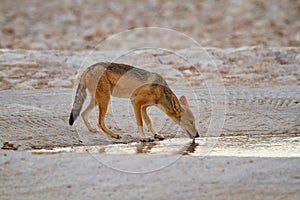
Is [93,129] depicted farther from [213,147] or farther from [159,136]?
[213,147]

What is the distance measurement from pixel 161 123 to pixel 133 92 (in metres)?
0.95

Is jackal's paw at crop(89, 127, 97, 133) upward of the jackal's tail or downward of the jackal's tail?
downward

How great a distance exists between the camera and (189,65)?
12.4 m

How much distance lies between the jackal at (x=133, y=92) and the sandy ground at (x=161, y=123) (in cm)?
28

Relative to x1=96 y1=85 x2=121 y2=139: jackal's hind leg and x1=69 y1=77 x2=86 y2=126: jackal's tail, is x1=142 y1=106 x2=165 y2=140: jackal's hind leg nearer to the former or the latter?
x1=96 y1=85 x2=121 y2=139: jackal's hind leg

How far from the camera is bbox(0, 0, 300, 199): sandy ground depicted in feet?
17.2

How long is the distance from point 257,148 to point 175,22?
15.7 m

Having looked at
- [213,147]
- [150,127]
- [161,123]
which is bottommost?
[213,147]

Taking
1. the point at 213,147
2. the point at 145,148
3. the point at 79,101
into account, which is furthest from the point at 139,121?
the point at 213,147

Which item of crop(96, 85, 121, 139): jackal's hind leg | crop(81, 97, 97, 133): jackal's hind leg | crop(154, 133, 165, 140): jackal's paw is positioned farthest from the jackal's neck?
crop(81, 97, 97, 133): jackal's hind leg

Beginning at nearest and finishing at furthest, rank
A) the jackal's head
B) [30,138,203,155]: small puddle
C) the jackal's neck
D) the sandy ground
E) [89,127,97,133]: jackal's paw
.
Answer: the sandy ground
[30,138,203,155]: small puddle
the jackal's head
the jackal's neck
[89,127,97,133]: jackal's paw

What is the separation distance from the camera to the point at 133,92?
7605 mm

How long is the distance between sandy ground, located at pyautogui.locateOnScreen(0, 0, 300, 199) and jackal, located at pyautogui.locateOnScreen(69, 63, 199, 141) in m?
0.28

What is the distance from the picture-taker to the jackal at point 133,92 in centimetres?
744
